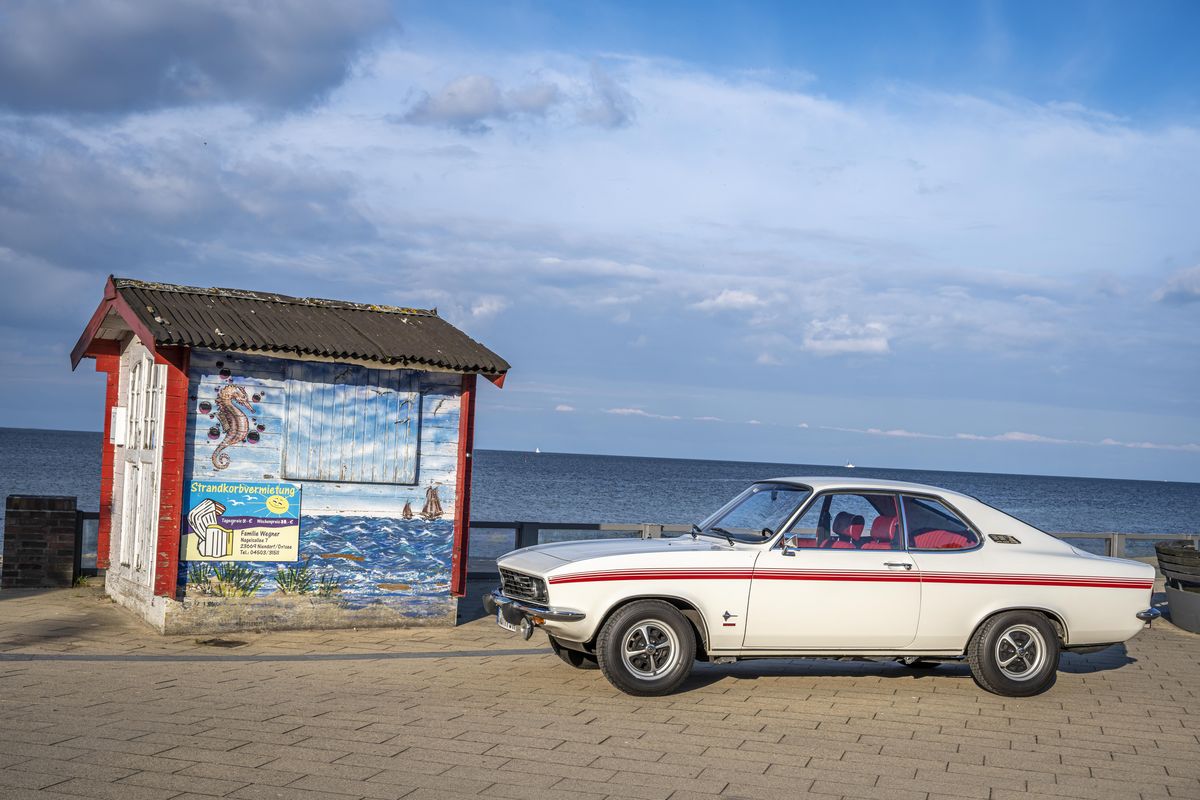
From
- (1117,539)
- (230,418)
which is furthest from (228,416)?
(1117,539)

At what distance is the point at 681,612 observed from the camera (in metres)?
8.83

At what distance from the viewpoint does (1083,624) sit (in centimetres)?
950

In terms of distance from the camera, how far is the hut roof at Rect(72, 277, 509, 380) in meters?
10.8

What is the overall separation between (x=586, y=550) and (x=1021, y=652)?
3.60 meters

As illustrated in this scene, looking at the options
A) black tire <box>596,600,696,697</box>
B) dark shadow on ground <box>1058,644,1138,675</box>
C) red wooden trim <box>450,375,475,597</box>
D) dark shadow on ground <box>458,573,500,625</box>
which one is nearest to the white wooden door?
red wooden trim <box>450,375,475,597</box>

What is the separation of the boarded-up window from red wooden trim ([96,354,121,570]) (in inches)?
159

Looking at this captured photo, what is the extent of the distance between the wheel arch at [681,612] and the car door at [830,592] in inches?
12.9

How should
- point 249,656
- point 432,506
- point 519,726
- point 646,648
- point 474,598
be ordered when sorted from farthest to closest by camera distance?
point 474,598, point 432,506, point 249,656, point 646,648, point 519,726

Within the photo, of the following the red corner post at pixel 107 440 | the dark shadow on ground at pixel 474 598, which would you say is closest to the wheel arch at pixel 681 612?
the dark shadow on ground at pixel 474 598

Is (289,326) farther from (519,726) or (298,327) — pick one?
(519,726)

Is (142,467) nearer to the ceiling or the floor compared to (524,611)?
nearer to the ceiling

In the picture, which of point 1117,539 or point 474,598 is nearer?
point 474,598

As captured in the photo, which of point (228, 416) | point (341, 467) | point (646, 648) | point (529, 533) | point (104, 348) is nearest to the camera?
point (646, 648)

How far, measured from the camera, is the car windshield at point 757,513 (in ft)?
30.7
